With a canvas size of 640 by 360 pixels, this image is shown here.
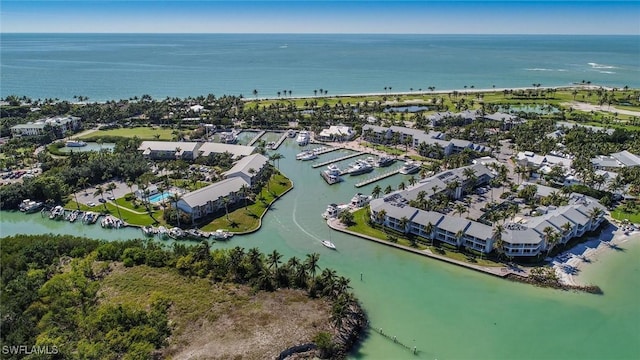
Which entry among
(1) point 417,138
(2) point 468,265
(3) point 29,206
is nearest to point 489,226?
(2) point 468,265

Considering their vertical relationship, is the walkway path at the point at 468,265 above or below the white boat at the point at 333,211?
below

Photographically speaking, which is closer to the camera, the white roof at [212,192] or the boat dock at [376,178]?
the white roof at [212,192]

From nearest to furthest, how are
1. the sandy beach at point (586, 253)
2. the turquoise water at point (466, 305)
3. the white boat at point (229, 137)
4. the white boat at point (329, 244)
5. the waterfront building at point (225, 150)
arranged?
1. the turquoise water at point (466, 305)
2. the sandy beach at point (586, 253)
3. the white boat at point (329, 244)
4. the waterfront building at point (225, 150)
5. the white boat at point (229, 137)

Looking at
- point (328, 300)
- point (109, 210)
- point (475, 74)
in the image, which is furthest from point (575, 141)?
point (475, 74)

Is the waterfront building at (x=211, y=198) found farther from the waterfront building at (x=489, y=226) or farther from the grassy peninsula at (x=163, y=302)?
the waterfront building at (x=489, y=226)

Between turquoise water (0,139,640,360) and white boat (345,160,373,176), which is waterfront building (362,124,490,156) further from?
turquoise water (0,139,640,360)

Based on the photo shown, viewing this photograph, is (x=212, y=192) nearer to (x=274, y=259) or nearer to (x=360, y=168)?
(x=274, y=259)

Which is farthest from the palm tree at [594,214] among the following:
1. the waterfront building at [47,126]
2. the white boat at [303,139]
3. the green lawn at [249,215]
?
the waterfront building at [47,126]
